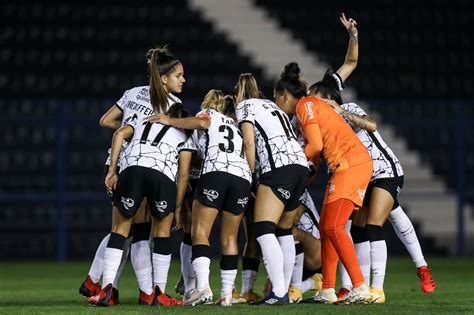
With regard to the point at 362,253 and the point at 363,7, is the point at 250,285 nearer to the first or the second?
the point at 362,253

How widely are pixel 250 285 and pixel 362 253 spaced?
0.85m

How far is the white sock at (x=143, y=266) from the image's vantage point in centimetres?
825

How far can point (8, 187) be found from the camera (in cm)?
1551

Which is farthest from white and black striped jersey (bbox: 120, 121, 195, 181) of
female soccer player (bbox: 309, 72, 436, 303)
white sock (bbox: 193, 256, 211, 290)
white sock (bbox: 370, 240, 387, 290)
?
white sock (bbox: 370, 240, 387, 290)

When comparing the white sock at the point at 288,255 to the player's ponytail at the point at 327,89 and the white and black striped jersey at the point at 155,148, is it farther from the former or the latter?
the player's ponytail at the point at 327,89

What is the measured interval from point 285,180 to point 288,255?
1.85 ft

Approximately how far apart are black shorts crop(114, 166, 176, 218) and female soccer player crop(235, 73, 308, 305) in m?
0.60

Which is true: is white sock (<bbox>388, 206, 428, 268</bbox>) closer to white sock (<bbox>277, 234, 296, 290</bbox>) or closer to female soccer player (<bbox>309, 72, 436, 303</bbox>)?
female soccer player (<bbox>309, 72, 436, 303</bbox>)

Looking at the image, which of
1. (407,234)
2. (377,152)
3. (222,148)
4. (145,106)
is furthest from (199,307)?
(407,234)

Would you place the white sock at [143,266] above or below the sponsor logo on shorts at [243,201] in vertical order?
below

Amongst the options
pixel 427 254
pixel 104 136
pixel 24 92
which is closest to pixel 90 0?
pixel 24 92

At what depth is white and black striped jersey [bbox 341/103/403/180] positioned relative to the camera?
859 cm

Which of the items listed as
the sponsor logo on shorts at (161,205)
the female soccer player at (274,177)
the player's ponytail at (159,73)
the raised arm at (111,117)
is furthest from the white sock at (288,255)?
the raised arm at (111,117)

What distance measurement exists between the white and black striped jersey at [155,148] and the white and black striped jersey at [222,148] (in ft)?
0.61
